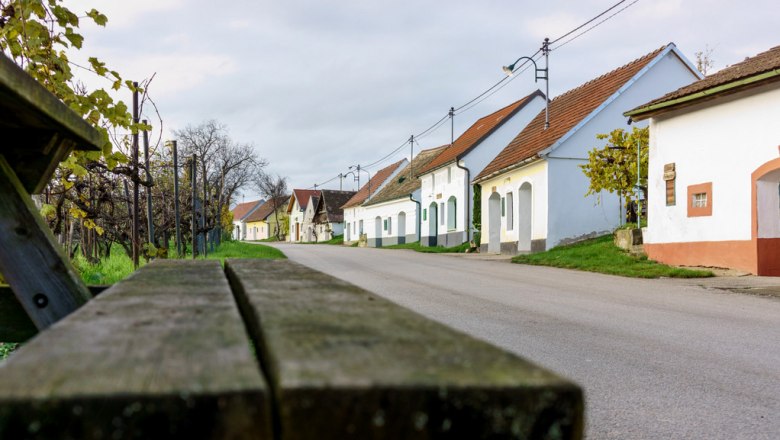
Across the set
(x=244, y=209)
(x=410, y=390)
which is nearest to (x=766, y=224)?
(x=410, y=390)

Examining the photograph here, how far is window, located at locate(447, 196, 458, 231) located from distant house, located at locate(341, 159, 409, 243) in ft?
55.2

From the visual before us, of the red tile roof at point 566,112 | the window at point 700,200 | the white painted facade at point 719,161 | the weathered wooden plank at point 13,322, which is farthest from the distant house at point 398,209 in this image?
the weathered wooden plank at point 13,322

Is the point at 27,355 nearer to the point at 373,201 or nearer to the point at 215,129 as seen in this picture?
the point at 215,129

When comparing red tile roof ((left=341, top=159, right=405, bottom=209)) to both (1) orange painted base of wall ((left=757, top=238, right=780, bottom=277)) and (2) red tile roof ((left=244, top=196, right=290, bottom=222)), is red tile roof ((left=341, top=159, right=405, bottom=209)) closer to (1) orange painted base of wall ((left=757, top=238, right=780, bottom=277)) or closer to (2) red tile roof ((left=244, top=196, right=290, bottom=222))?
(2) red tile roof ((left=244, top=196, right=290, bottom=222))

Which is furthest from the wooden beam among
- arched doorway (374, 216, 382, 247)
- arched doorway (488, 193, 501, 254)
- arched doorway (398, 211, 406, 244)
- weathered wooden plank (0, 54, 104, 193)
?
arched doorway (374, 216, 382, 247)

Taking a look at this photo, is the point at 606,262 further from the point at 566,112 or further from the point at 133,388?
the point at 133,388

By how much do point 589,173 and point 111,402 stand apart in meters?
19.3

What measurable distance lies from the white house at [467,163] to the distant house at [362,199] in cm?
1535

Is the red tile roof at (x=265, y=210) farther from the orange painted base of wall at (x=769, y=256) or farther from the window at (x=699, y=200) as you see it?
the orange painted base of wall at (x=769, y=256)

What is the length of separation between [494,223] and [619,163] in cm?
806

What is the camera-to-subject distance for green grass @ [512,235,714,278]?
41.8 ft

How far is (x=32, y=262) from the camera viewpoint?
5.98ft

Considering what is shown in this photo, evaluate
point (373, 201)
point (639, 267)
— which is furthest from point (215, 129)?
point (639, 267)

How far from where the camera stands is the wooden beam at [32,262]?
179 centimetres
